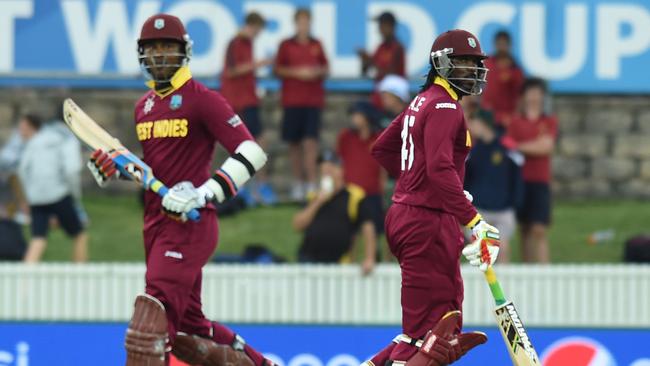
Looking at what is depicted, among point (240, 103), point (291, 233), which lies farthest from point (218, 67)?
point (291, 233)

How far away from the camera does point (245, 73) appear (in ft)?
48.9

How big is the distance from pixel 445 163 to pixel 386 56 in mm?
6361

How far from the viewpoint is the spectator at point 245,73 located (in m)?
14.8

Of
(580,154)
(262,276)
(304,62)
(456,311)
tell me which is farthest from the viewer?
(580,154)

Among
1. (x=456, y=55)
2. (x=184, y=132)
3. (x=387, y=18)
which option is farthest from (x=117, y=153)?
(x=387, y=18)

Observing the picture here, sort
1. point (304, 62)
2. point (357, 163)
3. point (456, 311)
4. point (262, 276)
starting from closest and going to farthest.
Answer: point (456, 311) → point (262, 276) → point (357, 163) → point (304, 62)

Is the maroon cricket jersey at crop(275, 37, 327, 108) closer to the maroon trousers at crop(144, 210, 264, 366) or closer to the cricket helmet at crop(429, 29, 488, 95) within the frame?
the maroon trousers at crop(144, 210, 264, 366)

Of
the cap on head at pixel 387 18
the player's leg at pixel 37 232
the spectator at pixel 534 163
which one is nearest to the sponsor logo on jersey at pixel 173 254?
the spectator at pixel 534 163

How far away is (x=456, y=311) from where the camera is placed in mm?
8641

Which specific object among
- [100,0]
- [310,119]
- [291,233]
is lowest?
[291,233]

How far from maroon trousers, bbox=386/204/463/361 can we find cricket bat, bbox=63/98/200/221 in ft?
3.69

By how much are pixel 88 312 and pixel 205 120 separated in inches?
109

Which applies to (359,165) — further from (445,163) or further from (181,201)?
(445,163)

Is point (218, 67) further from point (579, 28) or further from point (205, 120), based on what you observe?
point (205, 120)
